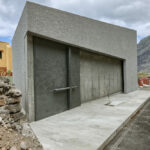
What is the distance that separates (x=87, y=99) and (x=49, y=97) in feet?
9.95

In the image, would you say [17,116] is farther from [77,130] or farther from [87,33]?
[87,33]

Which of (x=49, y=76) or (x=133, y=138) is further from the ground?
(x=49, y=76)

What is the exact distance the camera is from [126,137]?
11.3 ft

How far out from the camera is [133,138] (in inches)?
134

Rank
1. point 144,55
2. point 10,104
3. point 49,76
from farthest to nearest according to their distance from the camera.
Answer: point 144,55 < point 49,76 < point 10,104

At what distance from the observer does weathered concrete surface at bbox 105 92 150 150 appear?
2990mm

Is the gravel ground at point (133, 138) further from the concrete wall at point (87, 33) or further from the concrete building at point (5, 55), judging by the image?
the concrete building at point (5, 55)

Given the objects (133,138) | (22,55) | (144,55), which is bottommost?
(133,138)

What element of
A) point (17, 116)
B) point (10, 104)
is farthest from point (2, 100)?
point (17, 116)

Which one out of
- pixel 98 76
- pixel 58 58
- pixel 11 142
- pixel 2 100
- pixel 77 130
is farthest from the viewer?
pixel 98 76

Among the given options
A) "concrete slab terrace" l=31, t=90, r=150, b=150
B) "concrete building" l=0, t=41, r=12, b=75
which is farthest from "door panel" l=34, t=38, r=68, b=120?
"concrete building" l=0, t=41, r=12, b=75

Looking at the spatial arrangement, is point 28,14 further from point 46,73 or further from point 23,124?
point 23,124

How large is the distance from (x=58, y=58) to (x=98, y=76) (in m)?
3.71

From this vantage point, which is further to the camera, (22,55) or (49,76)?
(22,55)
